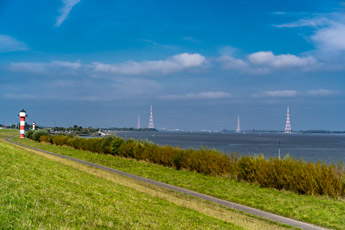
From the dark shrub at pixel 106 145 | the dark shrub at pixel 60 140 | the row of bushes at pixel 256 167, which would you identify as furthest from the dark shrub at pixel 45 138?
the row of bushes at pixel 256 167

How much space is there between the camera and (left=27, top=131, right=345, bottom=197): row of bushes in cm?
1382

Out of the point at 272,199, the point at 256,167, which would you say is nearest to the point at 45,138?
the point at 256,167

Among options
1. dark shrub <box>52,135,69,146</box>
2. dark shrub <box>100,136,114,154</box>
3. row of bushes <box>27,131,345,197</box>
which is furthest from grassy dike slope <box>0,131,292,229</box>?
dark shrub <box>52,135,69,146</box>

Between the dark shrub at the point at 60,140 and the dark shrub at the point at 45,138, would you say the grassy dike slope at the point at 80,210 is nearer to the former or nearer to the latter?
the dark shrub at the point at 60,140

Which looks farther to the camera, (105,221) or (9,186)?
(9,186)

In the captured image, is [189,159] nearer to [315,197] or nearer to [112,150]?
[315,197]

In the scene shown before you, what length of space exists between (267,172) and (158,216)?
962 centimetres

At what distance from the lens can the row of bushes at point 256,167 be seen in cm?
1382

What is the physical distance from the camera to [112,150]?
100 ft

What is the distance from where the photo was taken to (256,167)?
1661 centimetres

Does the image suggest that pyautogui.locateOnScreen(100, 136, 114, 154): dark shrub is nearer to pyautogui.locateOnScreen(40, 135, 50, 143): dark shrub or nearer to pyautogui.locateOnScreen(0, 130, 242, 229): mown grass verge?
pyautogui.locateOnScreen(40, 135, 50, 143): dark shrub

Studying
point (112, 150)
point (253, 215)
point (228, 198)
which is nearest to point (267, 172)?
point (228, 198)

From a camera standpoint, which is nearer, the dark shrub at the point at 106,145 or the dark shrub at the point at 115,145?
the dark shrub at the point at 115,145

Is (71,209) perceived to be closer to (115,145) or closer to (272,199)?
(272,199)
